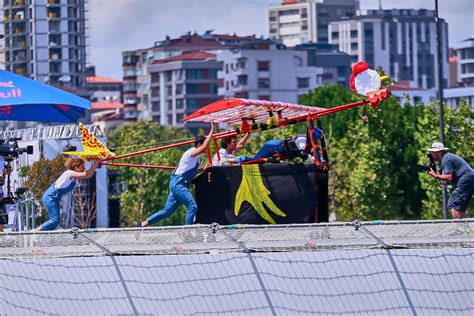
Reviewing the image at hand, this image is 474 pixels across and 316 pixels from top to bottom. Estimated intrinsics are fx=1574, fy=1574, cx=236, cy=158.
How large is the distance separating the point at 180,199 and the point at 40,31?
179m

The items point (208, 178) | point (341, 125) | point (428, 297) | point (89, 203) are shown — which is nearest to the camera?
point (428, 297)

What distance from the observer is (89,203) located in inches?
2073

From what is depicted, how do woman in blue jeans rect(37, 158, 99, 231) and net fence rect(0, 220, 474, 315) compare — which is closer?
net fence rect(0, 220, 474, 315)

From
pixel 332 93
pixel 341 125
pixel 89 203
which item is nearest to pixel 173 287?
pixel 89 203

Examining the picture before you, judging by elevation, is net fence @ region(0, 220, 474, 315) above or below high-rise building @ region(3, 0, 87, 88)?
below

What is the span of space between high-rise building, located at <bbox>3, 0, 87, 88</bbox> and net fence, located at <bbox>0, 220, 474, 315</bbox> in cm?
18073

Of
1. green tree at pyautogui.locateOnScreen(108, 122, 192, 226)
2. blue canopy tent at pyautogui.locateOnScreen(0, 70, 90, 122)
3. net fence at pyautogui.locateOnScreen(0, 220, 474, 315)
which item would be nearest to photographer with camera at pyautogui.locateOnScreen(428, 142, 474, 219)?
blue canopy tent at pyautogui.locateOnScreen(0, 70, 90, 122)

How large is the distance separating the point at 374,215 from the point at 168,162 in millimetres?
26737

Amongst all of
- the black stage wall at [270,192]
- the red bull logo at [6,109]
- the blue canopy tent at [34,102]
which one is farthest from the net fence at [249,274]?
the red bull logo at [6,109]

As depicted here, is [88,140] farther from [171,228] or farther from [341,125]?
[341,125]

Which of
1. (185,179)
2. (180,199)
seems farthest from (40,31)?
(180,199)

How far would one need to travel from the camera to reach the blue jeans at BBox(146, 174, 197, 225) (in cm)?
1899

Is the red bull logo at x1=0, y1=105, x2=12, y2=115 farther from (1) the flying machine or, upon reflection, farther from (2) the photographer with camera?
(2) the photographer with camera

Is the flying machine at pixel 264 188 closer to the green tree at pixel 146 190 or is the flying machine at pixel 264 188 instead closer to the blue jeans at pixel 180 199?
the blue jeans at pixel 180 199
